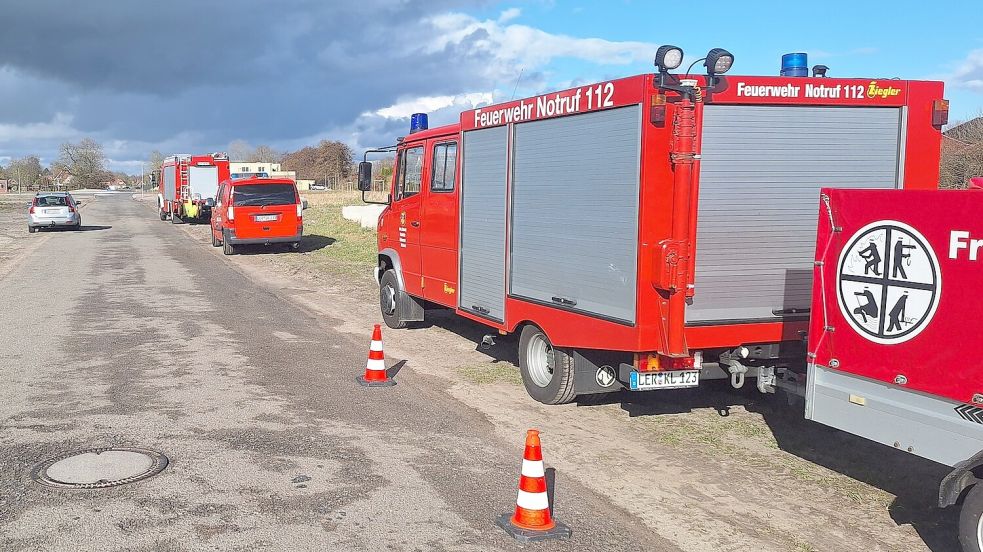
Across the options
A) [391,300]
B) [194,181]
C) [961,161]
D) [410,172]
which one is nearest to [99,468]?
[410,172]

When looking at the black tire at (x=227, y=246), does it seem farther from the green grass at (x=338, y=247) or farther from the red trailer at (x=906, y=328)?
the red trailer at (x=906, y=328)

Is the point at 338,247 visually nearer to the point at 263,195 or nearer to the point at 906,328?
the point at 263,195

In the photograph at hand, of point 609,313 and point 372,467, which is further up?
point 609,313

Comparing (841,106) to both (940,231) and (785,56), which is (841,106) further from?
(940,231)

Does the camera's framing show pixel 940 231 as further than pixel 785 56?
No

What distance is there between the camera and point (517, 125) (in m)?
7.84

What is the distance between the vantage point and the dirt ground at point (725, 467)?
4992 mm

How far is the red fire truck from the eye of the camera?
1395 inches

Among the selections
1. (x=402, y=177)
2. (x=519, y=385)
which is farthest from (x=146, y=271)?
(x=519, y=385)

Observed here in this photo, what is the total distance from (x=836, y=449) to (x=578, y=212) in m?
2.75

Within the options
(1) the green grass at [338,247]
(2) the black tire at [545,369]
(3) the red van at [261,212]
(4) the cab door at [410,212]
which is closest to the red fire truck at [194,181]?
(1) the green grass at [338,247]

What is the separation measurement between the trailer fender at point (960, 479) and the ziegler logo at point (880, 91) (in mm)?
3359

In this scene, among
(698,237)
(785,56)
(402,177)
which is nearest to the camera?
(698,237)

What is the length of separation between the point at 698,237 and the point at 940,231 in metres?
2.00
